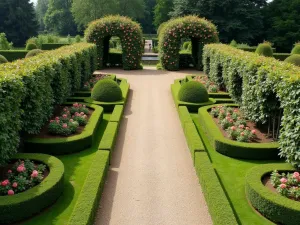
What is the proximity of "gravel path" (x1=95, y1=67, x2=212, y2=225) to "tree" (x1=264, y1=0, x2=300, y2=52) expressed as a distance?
1639 inches

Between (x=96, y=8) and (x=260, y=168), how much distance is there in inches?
2309

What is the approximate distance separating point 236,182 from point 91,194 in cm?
412

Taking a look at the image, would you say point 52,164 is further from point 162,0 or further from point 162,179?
point 162,0

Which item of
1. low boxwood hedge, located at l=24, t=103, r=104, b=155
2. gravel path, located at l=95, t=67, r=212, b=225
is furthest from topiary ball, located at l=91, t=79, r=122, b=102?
A: low boxwood hedge, located at l=24, t=103, r=104, b=155

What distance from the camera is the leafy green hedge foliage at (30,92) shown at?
8.52 metres

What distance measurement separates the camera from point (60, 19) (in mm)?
81750

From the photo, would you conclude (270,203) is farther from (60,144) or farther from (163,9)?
(163,9)

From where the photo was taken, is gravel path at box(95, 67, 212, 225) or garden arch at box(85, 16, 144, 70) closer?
gravel path at box(95, 67, 212, 225)

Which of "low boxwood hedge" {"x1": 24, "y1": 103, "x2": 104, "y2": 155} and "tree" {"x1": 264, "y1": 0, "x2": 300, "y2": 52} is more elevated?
"tree" {"x1": 264, "y1": 0, "x2": 300, "y2": 52}

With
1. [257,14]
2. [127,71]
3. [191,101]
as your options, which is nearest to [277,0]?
[257,14]

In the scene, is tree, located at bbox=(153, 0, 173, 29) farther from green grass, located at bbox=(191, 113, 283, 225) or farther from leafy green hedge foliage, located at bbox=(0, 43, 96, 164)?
green grass, located at bbox=(191, 113, 283, 225)

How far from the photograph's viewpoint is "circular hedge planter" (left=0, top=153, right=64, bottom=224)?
7.04 metres

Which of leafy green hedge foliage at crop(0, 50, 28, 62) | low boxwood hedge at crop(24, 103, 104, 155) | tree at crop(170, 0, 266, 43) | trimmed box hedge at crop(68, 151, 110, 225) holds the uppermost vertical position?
tree at crop(170, 0, 266, 43)

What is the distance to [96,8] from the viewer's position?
6206 centimetres
